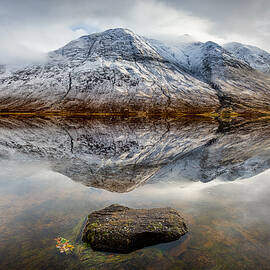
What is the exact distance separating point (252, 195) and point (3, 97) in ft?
680

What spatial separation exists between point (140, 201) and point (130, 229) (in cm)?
377

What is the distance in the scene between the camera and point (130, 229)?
941cm

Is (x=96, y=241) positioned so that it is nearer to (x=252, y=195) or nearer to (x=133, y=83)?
(x=252, y=195)

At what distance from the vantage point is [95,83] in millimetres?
198500

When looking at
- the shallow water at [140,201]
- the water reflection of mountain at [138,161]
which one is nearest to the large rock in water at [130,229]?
the shallow water at [140,201]

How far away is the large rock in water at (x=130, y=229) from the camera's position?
9039mm

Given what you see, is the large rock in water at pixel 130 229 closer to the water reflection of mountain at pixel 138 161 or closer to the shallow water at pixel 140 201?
the shallow water at pixel 140 201

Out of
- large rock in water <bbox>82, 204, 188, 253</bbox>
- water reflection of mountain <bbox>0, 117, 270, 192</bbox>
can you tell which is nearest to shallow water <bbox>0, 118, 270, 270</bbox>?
water reflection of mountain <bbox>0, 117, 270, 192</bbox>

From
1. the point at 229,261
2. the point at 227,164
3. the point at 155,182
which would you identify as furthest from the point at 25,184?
the point at 227,164

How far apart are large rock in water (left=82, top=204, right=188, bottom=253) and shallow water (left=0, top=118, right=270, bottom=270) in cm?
34

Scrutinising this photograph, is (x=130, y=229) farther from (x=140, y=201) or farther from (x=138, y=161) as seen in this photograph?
(x=138, y=161)

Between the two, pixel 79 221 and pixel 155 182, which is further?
pixel 155 182

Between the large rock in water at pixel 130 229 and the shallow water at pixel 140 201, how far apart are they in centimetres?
34

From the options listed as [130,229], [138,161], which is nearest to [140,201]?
[130,229]
